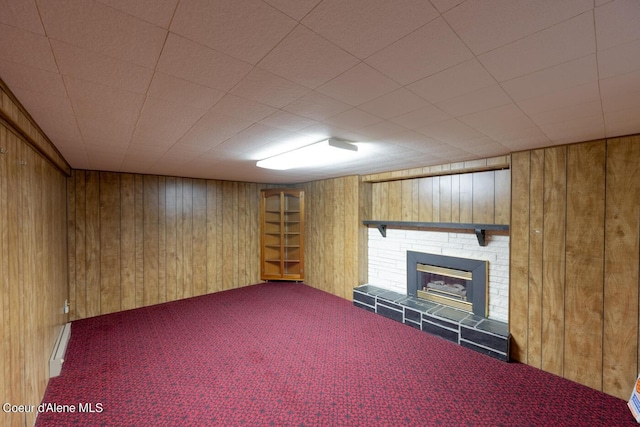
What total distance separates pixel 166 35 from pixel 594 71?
64.3 inches

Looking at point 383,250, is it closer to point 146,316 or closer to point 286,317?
point 286,317

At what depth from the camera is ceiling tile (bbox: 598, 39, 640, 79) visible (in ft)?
3.23

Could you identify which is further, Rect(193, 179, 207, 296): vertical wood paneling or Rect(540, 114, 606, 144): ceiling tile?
Rect(193, 179, 207, 296): vertical wood paneling

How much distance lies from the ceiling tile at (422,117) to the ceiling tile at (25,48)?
1628 millimetres

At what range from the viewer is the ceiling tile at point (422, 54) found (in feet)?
3.04

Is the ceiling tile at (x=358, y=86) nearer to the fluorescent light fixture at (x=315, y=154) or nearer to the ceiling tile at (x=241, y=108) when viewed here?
the ceiling tile at (x=241, y=108)

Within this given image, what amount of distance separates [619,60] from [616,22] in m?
0.32

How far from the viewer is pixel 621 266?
2.20 metres

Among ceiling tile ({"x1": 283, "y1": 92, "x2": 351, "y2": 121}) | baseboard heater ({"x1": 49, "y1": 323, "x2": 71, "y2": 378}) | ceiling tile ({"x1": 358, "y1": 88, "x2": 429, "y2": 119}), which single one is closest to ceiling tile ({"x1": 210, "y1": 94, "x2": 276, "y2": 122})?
ceiling tile ({"x1": 283, "y1": 92, "x2": 351, "y2": 121})

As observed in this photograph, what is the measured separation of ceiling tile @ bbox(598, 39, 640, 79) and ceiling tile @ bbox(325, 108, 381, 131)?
0.99m

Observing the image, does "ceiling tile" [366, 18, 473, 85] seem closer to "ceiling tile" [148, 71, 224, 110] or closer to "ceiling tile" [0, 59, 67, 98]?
"ceiling tile" [148, 71, 224, 110]

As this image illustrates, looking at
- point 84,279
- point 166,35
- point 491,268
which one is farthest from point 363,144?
point 84,279

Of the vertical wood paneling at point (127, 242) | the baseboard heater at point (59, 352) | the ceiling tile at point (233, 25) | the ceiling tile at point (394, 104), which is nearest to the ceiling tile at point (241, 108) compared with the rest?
the ceiling tile at point (233, 25)

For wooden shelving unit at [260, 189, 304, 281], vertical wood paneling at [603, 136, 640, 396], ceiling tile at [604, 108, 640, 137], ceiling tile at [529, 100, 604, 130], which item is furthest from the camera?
wooden shelving unit at [260, 189, 304, 281]
